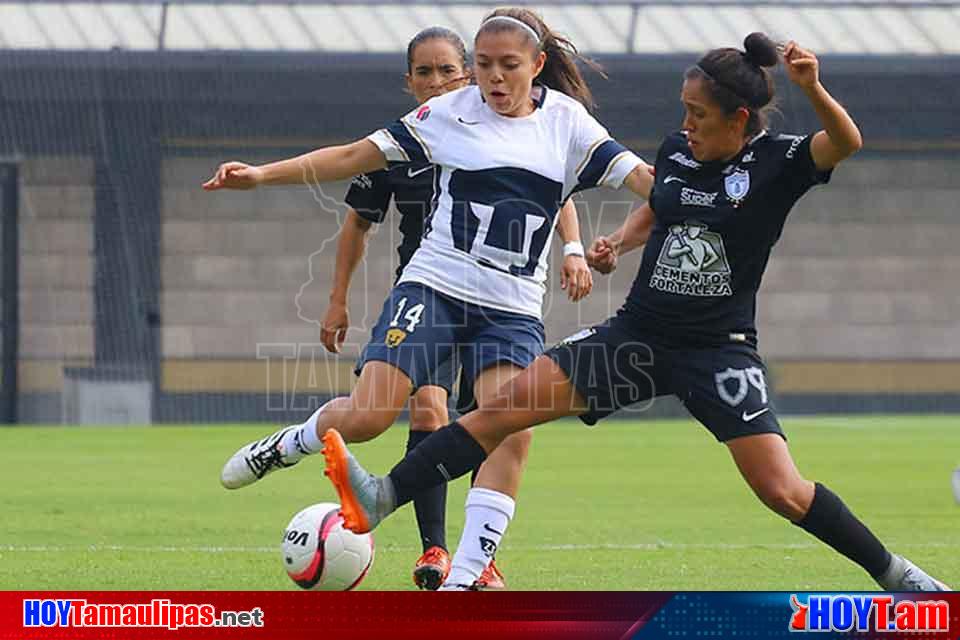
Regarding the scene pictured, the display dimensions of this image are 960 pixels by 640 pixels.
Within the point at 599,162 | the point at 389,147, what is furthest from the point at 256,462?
the point at 599,162

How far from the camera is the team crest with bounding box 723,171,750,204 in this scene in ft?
18.3

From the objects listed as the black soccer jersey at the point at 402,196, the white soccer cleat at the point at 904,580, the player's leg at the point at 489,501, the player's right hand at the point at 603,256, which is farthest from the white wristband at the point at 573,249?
the white soccer cleat at the point at 904,580

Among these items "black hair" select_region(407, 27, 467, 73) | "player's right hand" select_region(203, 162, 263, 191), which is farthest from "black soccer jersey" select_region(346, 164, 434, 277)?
"player's right hand" select_region(203, 162, 263, 191)

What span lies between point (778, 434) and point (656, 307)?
0.58m

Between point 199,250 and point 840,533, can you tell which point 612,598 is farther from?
point 199,250

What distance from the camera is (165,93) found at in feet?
69.5

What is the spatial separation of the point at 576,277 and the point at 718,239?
704mm

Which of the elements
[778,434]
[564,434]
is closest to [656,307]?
[778,434]

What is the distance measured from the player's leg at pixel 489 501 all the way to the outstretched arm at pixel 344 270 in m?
1.14

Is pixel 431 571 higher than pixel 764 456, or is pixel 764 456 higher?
pixel 764 456

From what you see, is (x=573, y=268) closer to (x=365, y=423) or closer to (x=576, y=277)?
(x=576, y=277)

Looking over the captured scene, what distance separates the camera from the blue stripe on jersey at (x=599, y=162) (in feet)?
20.4

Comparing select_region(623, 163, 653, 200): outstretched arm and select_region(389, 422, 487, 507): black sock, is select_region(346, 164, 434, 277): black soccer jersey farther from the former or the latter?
select_region(389, 422, 487, 507): black sock

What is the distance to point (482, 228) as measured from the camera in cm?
602
